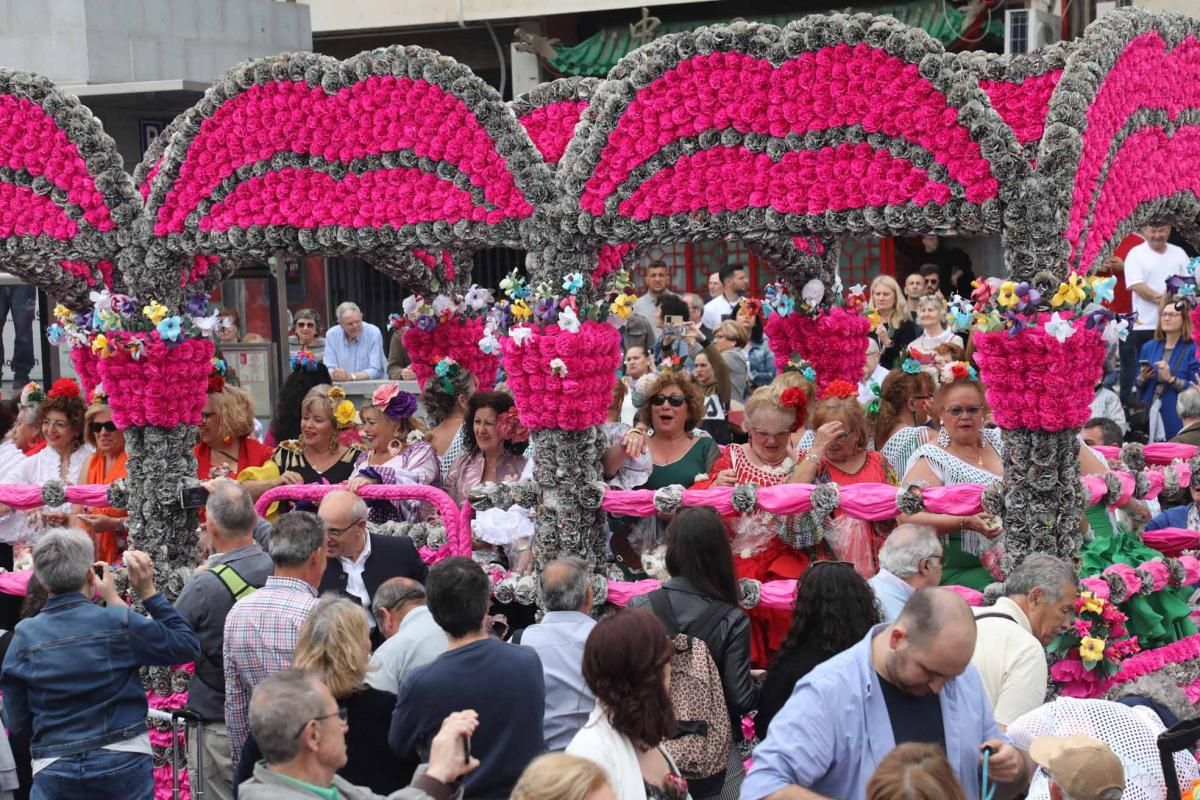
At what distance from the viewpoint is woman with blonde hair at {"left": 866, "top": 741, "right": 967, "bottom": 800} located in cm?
393

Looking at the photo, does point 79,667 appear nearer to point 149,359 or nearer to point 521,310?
point 521,310

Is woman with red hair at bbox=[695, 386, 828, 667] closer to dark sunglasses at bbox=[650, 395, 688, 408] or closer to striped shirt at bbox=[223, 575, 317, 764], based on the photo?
dark sunglasses at bbox=[650, 395, 688, 408]

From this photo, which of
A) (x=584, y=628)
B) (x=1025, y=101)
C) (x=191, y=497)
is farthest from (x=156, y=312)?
(x=1025, y=101)

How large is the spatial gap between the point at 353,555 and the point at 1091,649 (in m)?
3.31

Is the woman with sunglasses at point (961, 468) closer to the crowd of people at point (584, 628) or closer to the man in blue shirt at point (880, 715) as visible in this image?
the crowd of people at point (584, 628)

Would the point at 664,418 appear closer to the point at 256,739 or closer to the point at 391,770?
the point at 391,770

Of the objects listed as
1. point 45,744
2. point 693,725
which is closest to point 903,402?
point 693,725

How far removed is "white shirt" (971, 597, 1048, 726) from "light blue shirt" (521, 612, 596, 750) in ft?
4.50

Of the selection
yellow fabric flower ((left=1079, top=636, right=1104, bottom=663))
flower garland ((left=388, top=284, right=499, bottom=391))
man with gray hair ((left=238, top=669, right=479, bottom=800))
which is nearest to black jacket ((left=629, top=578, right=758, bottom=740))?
man with gray hair ((left=238, top=669, right=479, bottom=800))

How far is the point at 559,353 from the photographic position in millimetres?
8125

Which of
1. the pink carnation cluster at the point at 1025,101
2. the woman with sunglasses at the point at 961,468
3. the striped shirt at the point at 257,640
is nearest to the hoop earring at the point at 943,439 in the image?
the woman with sunglasses at the point at 961,468

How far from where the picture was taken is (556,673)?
19.4 ft

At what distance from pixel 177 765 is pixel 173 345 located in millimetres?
2922

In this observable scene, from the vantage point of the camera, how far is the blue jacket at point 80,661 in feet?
19.9
